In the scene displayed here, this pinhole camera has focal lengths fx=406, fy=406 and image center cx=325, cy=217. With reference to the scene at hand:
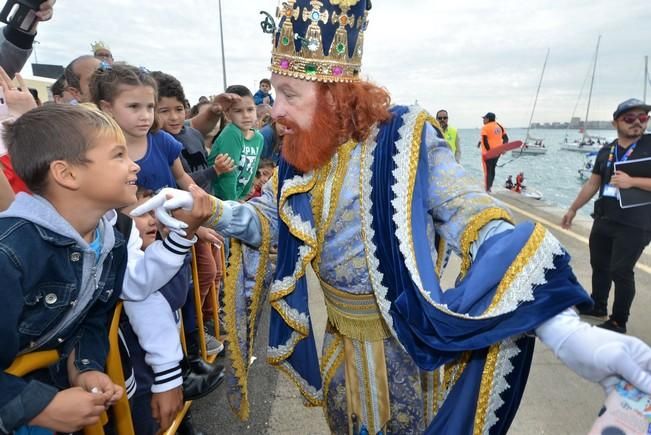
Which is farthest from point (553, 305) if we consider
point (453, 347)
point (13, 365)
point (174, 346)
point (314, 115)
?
point (13, 365)

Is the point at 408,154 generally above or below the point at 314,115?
below

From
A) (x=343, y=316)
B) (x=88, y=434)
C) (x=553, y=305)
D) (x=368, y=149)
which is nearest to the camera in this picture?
(x=553, y=305)

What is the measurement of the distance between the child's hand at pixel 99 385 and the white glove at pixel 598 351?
1177 mm

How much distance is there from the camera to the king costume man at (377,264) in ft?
3.56

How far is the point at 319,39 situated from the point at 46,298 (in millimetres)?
1180

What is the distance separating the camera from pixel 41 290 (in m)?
1.04

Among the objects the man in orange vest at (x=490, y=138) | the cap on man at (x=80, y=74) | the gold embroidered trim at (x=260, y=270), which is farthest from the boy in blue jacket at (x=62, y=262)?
the man in orange vest at (x=490, y=138)

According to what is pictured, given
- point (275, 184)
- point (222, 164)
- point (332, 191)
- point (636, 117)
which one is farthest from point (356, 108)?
point (636, 117)

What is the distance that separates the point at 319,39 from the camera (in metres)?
1.47

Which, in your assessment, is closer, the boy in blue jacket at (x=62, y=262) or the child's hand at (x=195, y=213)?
the boy in blue jacket at (x=62, y=262)

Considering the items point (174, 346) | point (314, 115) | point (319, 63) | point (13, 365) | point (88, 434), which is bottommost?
point (88, 434)

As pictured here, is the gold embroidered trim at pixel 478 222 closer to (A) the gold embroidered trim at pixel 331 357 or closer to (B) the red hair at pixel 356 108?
(B) the red hair at pixel 356 108

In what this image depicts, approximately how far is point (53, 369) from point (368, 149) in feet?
3.95

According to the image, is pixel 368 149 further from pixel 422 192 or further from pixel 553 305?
pixel 553 305
